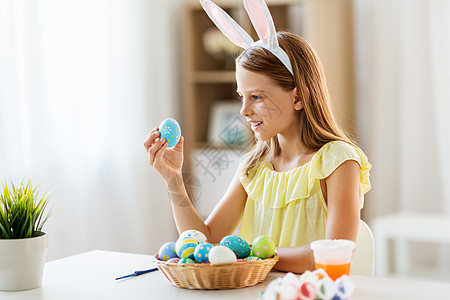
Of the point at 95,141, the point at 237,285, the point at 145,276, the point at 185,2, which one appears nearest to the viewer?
the point at 237,285

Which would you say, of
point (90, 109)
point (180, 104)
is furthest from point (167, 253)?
point (180, 104)

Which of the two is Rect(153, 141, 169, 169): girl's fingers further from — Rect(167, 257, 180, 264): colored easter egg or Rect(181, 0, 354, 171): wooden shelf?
Rect(181, 0, 354, 171): wooden shelf

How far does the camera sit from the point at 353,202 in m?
1.46

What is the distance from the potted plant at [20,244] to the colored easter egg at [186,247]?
280 millimetres

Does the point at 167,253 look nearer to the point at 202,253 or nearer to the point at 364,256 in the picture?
the point at 202,253

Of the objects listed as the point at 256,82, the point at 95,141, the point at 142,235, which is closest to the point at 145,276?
the point at 256,82

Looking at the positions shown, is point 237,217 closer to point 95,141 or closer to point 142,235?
point 95,141

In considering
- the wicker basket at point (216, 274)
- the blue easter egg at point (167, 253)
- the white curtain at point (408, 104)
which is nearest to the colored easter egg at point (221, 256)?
the wicker basket at point (216, 274)

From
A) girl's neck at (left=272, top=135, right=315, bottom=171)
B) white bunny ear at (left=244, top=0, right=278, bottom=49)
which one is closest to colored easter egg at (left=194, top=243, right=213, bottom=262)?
girl's neck at (left=272, top=135, right=315, bottom=171)

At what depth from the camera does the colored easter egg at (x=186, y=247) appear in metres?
1.31

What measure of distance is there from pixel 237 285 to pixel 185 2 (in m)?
2.80

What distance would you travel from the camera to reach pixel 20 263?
1320 mm

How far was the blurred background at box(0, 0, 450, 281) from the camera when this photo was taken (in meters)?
2.99

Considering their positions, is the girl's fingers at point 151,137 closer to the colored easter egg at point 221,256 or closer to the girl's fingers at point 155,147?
the girl's fingers at point 155,147
